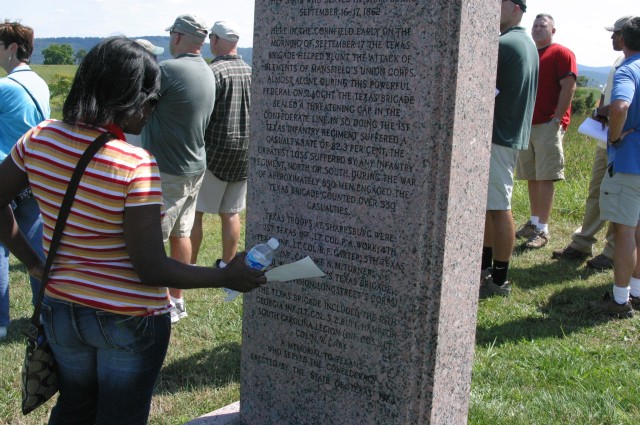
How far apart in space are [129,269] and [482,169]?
4.57 ft

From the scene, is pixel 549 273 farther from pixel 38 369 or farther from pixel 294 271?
pixel 38 369

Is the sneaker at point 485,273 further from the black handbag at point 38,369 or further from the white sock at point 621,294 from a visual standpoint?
the black handbag at point 38,369

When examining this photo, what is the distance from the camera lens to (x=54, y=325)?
2.39m

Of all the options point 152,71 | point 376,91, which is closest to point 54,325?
point 152,71

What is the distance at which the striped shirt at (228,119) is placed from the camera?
5480 mm

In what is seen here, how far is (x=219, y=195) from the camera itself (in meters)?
5.83

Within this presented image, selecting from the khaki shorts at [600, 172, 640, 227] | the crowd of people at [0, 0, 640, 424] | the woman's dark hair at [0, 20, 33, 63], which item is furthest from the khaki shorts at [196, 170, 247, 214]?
the khaki shorts at [600, 172, 640, 227]

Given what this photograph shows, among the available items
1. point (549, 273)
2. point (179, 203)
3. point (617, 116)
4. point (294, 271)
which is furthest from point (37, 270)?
point (549, 273)

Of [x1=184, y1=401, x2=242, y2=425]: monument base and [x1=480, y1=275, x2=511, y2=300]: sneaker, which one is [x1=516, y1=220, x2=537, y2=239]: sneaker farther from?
[x1=184, y1=401, x2=242, y2=425]: monument base

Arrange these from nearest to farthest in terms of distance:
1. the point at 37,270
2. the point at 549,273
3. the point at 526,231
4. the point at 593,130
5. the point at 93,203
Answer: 1. the point at 93,203
2. the point at 37,270
3. the point at 593,130
4. the point at 549,273
5. the point at 526,231

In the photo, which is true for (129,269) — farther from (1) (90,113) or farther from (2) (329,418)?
(2) (329,418)

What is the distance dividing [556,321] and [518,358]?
872 millimetres

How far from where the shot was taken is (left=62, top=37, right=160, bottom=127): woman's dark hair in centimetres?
227

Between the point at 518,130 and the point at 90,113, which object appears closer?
the point at 90,113
